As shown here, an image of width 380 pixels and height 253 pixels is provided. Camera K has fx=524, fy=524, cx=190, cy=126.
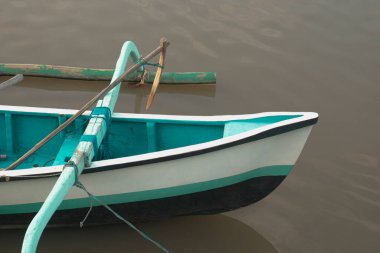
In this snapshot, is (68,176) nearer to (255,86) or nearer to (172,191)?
(172,191)

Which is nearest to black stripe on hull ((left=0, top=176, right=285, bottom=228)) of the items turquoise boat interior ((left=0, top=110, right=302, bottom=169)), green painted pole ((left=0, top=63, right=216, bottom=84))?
turquoise boat interior ((left=0, top=110, right=302, bottom=169))

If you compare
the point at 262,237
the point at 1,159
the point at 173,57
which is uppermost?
the point at 173,57

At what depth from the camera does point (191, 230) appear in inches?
208

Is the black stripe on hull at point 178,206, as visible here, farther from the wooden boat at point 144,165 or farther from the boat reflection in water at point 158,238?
the boat reflection in water at point 158,238

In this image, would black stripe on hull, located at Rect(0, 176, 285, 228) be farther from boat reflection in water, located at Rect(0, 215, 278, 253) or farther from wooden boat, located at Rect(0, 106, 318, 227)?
boat reflection in water, located at Rect(0, 215, 278, 253)

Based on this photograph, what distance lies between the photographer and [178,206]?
4.88 metres

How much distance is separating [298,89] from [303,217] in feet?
8.18

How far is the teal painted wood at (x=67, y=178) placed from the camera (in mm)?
3711

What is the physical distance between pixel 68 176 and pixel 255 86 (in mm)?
4026

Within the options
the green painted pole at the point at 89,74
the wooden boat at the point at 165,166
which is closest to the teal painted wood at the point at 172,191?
the wooden boat at the point at 165,166

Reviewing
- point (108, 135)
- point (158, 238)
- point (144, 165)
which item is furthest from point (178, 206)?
point (108, 135)

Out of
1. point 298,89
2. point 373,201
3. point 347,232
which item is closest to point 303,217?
point 347,232

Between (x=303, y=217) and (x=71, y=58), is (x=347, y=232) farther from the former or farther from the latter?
(x=71, y=58)

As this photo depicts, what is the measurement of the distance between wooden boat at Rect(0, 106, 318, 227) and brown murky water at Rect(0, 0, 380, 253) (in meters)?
0.47
